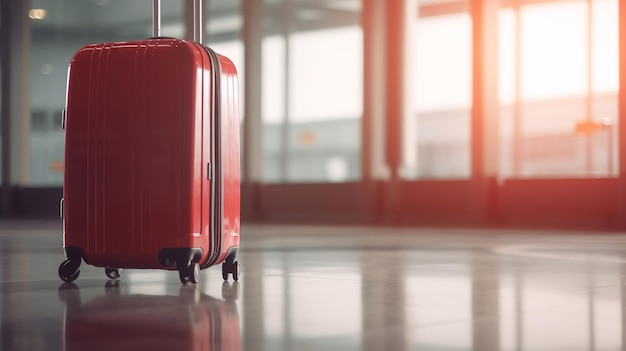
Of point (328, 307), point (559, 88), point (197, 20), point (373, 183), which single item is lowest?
point (328, 307)

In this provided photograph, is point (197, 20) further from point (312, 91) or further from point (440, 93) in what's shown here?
point (312, 91)

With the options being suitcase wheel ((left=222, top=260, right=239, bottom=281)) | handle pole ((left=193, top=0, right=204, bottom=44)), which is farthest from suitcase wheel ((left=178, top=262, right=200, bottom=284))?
handle pole ((left=193, top=0, right=204, bottom=44))

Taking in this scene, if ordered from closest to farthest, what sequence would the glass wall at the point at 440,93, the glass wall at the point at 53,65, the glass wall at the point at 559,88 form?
the glass wall at the point at 559,88
the glass wall at the point at 440,93
the glass wall at the point at 53,65

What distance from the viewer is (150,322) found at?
1.90 meters

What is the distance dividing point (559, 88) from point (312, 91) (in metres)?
3.79

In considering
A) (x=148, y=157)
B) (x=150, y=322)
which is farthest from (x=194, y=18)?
(x=150, y=322)

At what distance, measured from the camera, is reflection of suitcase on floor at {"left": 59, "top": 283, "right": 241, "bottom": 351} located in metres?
1.61

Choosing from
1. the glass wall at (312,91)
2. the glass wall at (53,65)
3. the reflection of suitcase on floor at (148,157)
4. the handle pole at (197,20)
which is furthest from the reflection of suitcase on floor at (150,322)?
the glass wall at (53,65)

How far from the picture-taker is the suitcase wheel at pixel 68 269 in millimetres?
2789

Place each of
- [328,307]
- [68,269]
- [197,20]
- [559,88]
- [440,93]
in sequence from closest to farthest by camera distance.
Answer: [328,307], [68,269], [197,20], [559,88], [440,93]

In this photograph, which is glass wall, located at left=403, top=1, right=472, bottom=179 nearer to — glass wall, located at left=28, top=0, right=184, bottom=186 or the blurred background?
the blurred background

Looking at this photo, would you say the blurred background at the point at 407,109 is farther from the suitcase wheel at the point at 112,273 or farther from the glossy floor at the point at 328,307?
the suitcase wheel at the point at 112,273

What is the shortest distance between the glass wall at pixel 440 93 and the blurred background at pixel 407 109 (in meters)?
0.02

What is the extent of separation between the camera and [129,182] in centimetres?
265
